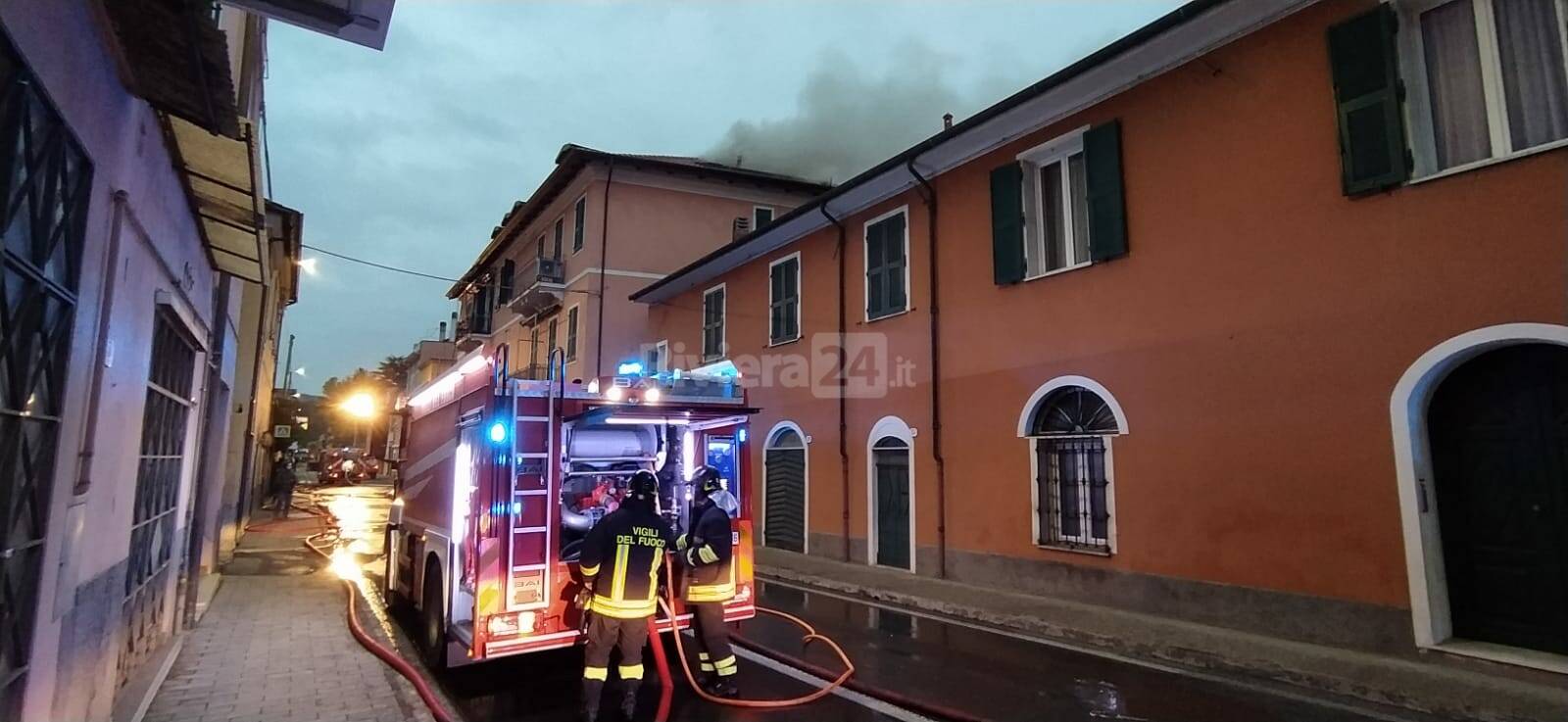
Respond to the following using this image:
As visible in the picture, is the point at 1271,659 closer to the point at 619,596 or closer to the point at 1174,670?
the point at 1174,670

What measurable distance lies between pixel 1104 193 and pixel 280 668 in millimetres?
10123

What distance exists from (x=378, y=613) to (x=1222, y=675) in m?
9.19

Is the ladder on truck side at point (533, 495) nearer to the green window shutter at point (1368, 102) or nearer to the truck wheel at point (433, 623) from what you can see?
the truck wheel at point (433, 623)

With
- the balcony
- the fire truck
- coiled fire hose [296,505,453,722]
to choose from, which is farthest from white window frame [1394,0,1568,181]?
the balcony

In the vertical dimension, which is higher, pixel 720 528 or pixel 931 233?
pixel 931 233

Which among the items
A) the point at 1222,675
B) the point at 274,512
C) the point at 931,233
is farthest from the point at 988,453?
the point at 274,512

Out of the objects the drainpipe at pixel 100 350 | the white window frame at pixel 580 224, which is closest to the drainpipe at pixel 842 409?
the white window frame at pixel 580 224

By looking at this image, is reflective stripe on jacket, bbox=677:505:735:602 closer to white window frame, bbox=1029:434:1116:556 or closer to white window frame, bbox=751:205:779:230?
white window frame, bbox=1029:434:1116:556

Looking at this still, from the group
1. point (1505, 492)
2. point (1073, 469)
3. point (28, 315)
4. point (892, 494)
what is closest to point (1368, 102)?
point (1505, 492)

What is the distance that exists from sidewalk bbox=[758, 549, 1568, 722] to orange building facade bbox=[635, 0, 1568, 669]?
31 centimetres

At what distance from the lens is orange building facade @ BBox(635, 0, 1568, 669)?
21.9 feet

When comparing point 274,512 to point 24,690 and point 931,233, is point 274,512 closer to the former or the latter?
point 931,233

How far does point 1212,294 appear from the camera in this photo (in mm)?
8641

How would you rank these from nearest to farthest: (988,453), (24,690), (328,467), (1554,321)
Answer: (24,690), (1554,321), (988,453), (328,467)
